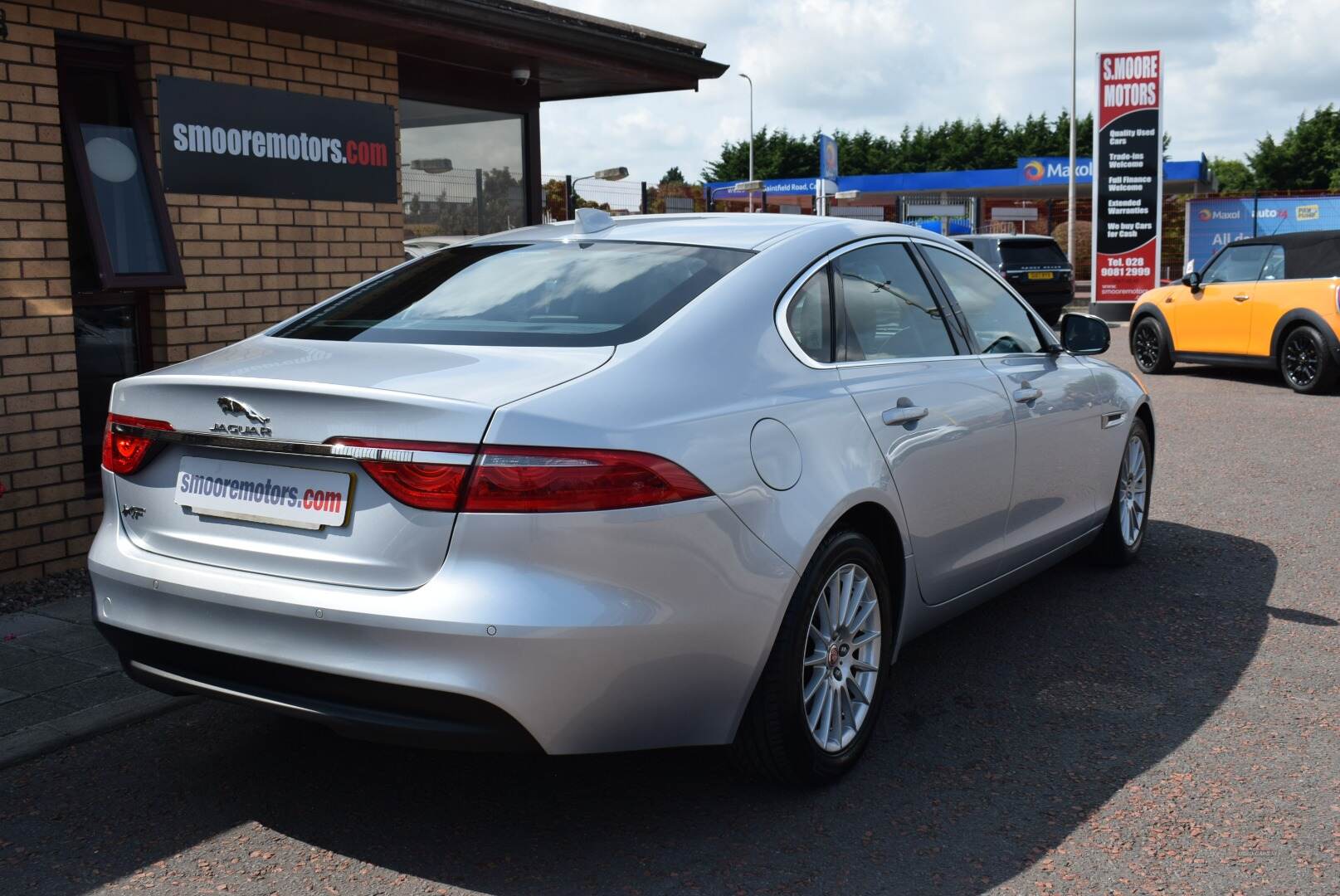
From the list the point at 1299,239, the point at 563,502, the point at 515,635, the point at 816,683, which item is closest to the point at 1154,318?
the point at 1299,239

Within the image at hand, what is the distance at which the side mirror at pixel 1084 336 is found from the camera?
5676mm

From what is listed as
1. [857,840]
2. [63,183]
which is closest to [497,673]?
[857,840]

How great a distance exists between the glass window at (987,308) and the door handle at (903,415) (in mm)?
845

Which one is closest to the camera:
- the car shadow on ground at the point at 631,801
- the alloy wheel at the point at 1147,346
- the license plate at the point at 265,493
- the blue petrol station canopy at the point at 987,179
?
the license plate at the point at 265,493

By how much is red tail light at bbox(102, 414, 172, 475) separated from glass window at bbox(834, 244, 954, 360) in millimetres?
2006

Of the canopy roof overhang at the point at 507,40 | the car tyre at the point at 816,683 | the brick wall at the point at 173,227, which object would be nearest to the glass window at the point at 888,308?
the car tyre at the point at 816,683

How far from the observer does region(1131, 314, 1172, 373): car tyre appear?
53.1ft

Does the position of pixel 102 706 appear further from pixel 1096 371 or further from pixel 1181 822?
pixel 1096 371

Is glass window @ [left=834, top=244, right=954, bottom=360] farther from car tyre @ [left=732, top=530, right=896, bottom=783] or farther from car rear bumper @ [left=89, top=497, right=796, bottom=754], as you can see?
car rear bumper @ [left=89, top=497, right=796, bottom=754]

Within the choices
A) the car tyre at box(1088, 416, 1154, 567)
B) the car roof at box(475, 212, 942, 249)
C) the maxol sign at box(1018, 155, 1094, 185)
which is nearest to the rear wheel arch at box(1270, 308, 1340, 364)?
the car tyre at box(1088, 416, 1154, 567)

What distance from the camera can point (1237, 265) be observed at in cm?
1504

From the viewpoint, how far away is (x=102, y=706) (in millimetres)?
4473

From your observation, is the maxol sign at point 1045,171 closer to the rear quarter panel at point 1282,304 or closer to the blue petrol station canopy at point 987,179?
the blue petrol station canopy at point 987,179

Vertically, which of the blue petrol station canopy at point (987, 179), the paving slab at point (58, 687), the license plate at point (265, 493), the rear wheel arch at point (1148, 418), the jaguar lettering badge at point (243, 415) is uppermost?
the blue petrol station canopy at point (987, 179)
